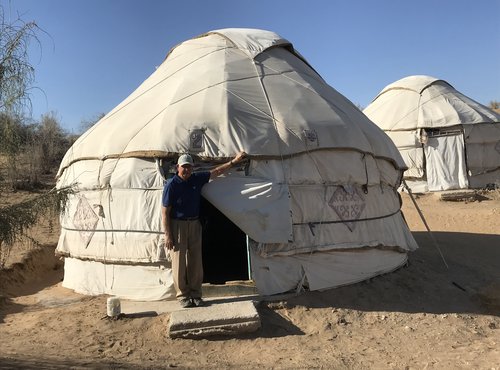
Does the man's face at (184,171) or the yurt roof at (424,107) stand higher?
the yurt roof at (424,107)

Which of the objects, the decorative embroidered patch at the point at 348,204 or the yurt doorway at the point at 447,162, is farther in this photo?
the yurt doorway at the point at 447,162

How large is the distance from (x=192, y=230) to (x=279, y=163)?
122 cm

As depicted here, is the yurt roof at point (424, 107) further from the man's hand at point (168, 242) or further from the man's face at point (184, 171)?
the man's hand at point (168, 242)

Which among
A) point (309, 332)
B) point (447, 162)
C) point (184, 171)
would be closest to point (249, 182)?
point (184, 171)

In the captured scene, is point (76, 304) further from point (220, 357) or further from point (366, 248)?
point (366, 248)

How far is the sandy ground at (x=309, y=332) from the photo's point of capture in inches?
151

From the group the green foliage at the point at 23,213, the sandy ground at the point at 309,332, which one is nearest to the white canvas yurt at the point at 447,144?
the sandy ground at the point at 309,332

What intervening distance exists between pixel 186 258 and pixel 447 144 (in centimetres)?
1056

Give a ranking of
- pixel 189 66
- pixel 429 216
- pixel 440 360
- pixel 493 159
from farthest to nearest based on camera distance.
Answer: pixel 493 159
pixel 429 216
pixel 189 66
pixel 440 360

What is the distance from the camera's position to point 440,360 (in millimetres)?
3857

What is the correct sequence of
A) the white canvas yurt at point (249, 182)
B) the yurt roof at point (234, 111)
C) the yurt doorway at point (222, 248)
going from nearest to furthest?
the white canvas yurt at point (249, 182) < the yurt roof at point (234, 111) < the yurt doorway at point (222, 248)

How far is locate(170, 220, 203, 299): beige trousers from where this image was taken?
468cm

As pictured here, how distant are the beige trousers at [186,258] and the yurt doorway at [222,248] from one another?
1.77 metres

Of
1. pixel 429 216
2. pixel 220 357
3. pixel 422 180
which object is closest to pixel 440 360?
pixel 220 357
